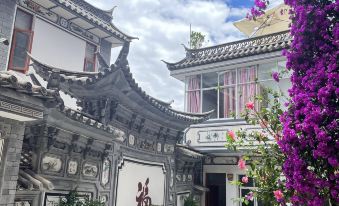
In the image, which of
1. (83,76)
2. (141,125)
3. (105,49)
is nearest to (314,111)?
(83,76)

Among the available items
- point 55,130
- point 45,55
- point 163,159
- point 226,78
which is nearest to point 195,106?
point 226,78

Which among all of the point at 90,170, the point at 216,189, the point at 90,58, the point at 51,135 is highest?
the point at 90,58

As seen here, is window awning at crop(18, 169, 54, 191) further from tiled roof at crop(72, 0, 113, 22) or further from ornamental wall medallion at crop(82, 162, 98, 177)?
tiled roof at crop(72, 0, 113, 22)

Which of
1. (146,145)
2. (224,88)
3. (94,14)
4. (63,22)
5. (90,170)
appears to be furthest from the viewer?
(224,88)

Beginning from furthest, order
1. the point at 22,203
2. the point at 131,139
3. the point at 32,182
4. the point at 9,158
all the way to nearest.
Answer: the point at 131,139
the point at 22,203
the point at 32,182
the point at 9,158

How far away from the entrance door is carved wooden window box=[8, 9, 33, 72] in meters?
9.28

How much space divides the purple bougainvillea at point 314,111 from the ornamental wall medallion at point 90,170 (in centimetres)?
472

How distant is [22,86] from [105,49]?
899 centimetres

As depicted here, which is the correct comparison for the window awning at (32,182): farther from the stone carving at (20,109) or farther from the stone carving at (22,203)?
the stone carving at (20,109)

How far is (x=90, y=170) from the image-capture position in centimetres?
794

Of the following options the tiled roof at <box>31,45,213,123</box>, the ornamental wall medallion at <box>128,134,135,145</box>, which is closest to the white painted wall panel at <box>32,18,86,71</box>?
the ornamental wall medallion at <box>128,134,135,145</box>

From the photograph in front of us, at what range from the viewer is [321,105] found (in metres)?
4.11

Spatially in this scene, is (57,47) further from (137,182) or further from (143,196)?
(143,196)

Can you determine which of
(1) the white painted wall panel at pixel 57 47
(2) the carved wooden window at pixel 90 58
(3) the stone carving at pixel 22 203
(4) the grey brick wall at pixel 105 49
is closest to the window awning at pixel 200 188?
(4) the grey brick wall at pixel 105 49
